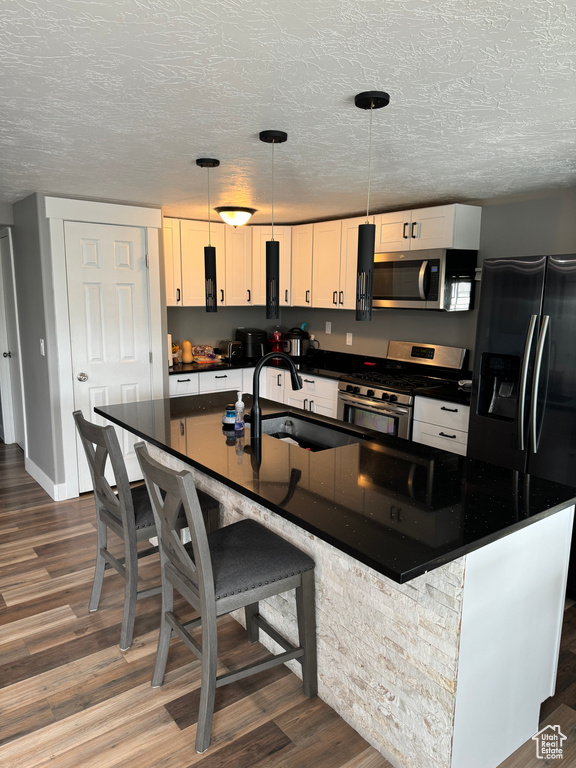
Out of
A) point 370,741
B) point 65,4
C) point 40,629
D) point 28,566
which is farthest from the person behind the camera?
point 28,566

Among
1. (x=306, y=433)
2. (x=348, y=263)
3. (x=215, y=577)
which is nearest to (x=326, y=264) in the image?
(x=348, y=263)

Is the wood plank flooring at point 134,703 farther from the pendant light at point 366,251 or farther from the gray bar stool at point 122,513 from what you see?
the pendant light at point 366,251

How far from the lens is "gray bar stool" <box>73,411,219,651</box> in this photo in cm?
238

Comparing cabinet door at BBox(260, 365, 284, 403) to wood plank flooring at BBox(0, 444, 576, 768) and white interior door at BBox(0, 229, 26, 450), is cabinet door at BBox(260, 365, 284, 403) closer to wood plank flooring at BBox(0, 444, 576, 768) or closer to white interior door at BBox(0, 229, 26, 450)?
white interior door at BBox(0, 229, 26, 450)

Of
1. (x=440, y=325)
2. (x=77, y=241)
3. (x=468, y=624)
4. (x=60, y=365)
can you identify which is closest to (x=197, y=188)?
(x=77, y=241)

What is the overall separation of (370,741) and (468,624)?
705 mm

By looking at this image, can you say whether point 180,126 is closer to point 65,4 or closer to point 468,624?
point 65,4

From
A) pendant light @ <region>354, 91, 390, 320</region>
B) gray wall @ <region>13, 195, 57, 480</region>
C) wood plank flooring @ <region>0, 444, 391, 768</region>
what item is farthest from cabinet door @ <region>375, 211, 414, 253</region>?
wood plank flooring @ <region>0, 444, 391, 768</region>

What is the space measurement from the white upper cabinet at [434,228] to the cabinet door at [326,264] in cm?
66

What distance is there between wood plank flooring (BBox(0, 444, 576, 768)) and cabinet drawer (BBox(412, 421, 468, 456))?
1206 mm

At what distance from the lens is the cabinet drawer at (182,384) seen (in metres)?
4.84

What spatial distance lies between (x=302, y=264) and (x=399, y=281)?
52.5 inches

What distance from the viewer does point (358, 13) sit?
135cm

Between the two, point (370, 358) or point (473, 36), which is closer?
point (473, 36)
